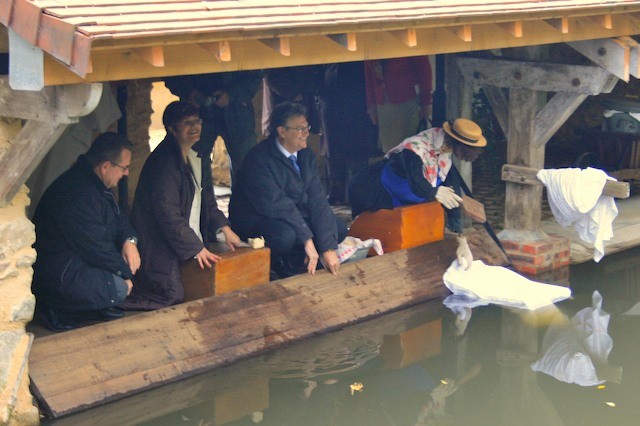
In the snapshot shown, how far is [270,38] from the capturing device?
6.16m

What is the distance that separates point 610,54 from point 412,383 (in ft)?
11.2

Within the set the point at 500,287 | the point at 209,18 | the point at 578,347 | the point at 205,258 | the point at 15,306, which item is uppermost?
the point at 209,18

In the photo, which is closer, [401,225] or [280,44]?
[280,44]

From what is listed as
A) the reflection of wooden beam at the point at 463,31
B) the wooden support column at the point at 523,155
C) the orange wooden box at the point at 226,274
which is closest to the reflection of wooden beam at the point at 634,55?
the wooden support column at the point at 523,155

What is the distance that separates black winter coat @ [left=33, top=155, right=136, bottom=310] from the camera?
21.7 ft

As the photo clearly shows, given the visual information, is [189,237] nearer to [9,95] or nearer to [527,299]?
[9,95]

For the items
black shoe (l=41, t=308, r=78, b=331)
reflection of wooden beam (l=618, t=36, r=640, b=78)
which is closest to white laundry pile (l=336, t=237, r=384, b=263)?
black shoe (l=41, t=308, r=78, b=331)

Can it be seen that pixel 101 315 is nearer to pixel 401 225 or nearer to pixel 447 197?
pixel 401 225

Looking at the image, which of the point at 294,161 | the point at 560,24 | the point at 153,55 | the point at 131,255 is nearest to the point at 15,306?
the point at 131,255

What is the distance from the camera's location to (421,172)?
8633mm

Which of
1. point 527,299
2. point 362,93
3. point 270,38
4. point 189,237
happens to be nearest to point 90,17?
point 270,38

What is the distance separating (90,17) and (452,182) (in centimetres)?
437

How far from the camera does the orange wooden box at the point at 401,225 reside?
28.1 ft

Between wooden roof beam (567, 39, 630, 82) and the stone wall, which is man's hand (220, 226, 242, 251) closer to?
the stone wall
